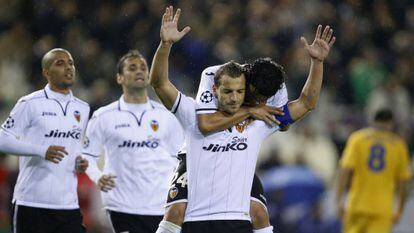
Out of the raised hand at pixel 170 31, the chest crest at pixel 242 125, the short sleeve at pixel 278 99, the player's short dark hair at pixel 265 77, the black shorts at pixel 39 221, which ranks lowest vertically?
the black shorts at pixel 39 221

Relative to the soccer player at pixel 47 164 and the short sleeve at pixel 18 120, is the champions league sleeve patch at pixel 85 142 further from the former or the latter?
the short sleeve at pixel 18 120

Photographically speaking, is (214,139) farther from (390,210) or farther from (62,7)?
(62,7)

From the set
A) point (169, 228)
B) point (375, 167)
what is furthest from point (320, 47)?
point (375, 167)

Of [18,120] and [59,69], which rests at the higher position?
[59,69]

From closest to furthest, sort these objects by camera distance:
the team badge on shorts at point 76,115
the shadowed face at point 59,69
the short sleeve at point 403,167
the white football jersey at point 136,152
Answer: the shadowed face at point 59,69 < the team badge on shorts at point 76,115 < the white football jersey at point 136,152 < the short sleeve at point 403,167

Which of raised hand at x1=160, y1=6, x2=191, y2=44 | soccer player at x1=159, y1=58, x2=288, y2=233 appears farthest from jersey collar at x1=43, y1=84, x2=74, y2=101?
raised hand at x1=160, y1=6, x2=191, y2=44

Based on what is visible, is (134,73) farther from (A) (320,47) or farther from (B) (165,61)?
(A) (320,47)

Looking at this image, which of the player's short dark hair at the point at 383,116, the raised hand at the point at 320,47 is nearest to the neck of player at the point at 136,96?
the raised hand at the point at 320,47

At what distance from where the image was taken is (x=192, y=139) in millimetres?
7719

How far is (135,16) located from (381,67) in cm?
403

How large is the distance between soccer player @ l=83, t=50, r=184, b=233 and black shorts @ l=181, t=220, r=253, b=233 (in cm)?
195

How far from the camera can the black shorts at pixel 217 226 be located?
7.59 meters

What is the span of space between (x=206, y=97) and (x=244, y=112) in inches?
11.9

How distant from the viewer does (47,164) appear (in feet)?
29.8
